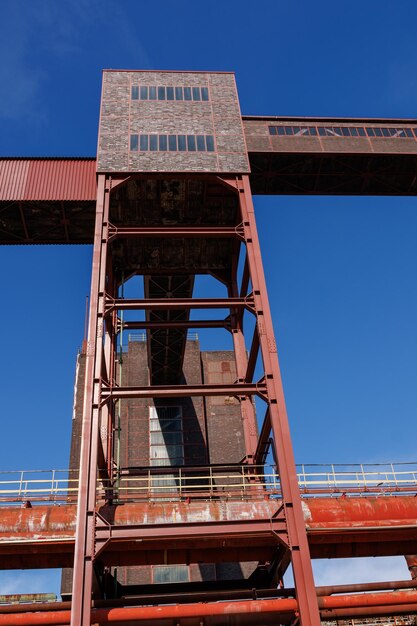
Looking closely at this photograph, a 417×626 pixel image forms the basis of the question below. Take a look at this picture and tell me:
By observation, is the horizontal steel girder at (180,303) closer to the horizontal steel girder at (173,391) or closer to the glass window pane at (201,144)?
the horizontal steel girder at (173,391)

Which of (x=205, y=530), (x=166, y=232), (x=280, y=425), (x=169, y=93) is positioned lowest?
(x=205, y=530)

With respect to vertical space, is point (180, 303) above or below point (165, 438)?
below

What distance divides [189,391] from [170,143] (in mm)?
10769

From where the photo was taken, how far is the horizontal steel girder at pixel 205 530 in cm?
1499

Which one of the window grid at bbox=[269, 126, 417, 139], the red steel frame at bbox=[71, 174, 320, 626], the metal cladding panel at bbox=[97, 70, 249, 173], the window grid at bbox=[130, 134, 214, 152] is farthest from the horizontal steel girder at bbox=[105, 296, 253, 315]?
the window grid at bbox=[269, 126, 417, 139]

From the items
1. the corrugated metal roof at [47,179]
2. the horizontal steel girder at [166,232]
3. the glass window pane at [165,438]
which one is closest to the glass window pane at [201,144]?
the horizontal steel girder at [166,232]

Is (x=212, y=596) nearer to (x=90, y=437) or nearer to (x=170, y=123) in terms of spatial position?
(x=90, y=437)

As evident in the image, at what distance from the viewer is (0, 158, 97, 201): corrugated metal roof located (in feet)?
76.6

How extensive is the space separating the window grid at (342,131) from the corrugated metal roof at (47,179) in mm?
8441

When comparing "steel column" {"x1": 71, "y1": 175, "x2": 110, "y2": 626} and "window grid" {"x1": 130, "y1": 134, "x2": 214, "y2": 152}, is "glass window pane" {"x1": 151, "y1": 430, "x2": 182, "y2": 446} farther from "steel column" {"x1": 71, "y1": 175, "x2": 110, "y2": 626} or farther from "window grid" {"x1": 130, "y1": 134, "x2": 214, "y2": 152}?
"window grid" {"x1": 130, "y1": 134, "x2": 214, "y2": 152}

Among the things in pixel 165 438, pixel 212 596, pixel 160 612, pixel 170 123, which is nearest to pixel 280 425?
pixel 212 596

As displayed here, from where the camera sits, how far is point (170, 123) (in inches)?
920

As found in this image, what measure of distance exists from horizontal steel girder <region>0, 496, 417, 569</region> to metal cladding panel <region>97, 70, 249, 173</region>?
41.9 ft

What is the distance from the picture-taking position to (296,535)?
14836mm
